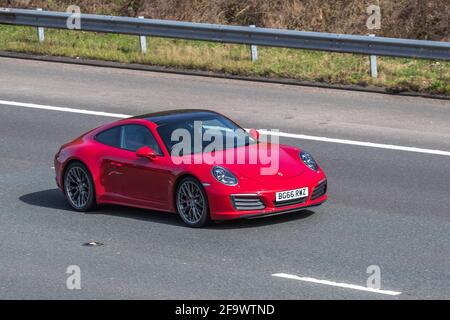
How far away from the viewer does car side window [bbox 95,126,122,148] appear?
15469 mm

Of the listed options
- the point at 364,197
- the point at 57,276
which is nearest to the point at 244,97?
the point at 364,197

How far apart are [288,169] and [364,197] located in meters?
1.59

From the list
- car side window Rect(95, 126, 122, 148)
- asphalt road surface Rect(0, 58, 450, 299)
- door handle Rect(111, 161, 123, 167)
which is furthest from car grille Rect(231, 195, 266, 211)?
car side window Rect(95, 126, 122, 148)

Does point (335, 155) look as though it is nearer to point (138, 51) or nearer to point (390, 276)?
point (390, 276)

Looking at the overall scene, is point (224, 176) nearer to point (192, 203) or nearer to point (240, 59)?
point (192, 203)

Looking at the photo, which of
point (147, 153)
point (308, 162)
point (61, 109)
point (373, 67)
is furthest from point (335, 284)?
point (373, 67)

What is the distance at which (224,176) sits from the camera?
46.0 ft

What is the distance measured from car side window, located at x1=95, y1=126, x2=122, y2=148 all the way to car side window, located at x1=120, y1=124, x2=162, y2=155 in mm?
84

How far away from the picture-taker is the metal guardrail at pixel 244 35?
23.2 meters

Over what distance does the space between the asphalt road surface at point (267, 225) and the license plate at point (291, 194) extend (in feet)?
1.19

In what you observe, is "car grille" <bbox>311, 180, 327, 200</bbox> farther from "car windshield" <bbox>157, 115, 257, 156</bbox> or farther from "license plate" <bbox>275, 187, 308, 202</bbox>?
"car windshield" <bbox>157, 115, 257, 156</bbox>

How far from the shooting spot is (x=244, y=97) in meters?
22.9

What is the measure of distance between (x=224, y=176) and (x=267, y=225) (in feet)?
2.74

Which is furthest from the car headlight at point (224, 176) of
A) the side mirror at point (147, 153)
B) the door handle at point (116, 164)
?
the door handle at point (116, 164)
